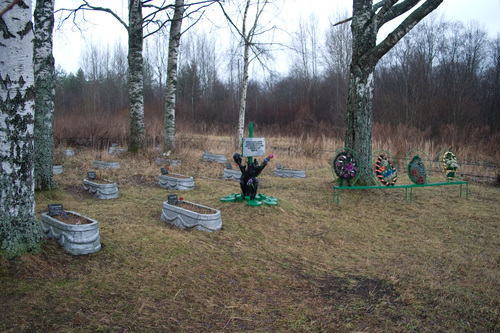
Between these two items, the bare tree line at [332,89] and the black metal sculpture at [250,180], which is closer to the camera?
the black metal sculpture at [250,180]

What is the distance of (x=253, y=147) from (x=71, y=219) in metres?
2.99

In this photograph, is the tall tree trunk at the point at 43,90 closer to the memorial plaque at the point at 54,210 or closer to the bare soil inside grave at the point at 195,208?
the memorial plaque at the point at 54,210

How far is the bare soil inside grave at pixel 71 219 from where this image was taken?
12.7ft

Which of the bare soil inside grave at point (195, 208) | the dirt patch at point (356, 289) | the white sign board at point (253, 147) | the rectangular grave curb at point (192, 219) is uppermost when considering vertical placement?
the white sign board at point (253, 147)

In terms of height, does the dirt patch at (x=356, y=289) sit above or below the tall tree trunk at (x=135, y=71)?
below

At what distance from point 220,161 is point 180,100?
2680 cm

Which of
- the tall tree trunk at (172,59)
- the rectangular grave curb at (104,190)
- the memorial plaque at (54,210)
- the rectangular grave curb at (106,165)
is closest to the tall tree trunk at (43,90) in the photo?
the rectangular grave curb at (104,190)

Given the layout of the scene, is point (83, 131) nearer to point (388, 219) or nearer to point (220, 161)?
point (220, 161)

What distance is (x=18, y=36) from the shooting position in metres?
3.10

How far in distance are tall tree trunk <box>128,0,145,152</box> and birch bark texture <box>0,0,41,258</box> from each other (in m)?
7.11

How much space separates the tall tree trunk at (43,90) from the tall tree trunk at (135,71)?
162 inches

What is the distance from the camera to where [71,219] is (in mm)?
4008

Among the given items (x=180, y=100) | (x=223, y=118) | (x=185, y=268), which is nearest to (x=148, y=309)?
(x=185, y=268)

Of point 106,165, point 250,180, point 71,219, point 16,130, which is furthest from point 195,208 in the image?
Result: point 106,165
